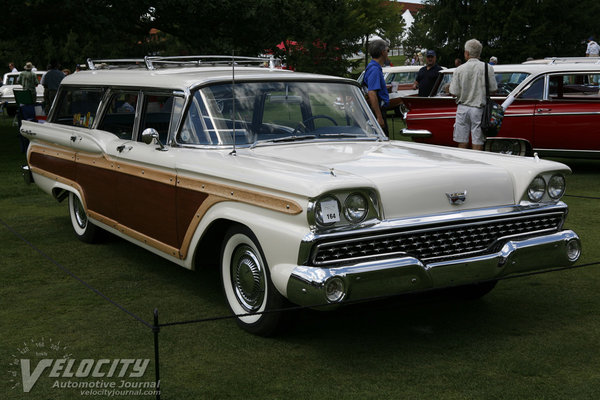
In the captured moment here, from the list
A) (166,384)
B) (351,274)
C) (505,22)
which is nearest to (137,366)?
(166,384)

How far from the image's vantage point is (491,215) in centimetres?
451

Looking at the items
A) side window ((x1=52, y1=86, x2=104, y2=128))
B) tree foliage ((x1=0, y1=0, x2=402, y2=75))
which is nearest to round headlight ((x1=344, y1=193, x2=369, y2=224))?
side window ((x1=52, y1=86, x2=104, y2=128))

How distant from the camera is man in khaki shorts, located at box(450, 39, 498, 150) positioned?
919cm

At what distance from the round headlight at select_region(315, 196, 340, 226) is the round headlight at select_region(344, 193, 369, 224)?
0.07 metres

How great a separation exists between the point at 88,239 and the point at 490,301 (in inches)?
153

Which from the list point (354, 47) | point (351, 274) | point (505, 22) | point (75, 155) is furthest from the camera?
point (505, 22)

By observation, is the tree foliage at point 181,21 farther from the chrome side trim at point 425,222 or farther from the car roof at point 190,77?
the chrome side trim at point 425,222

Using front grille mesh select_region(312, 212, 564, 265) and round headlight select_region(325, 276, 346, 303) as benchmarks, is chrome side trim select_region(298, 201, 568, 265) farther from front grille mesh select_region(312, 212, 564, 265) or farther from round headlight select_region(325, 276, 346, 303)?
round headlight select_region(325, 276, 346, 303)

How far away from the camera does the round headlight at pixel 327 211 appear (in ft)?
13.2

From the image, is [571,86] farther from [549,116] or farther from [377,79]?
[377,79]

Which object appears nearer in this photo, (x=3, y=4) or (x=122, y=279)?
(x=122, y=279)

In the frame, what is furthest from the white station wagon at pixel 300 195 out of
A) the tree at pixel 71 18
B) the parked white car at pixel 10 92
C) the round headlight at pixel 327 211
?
the parked white car at pixel 10 92

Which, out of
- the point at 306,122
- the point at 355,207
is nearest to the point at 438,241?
the point at 355,207

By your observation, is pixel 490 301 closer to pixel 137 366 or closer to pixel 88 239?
pixel 137 366
